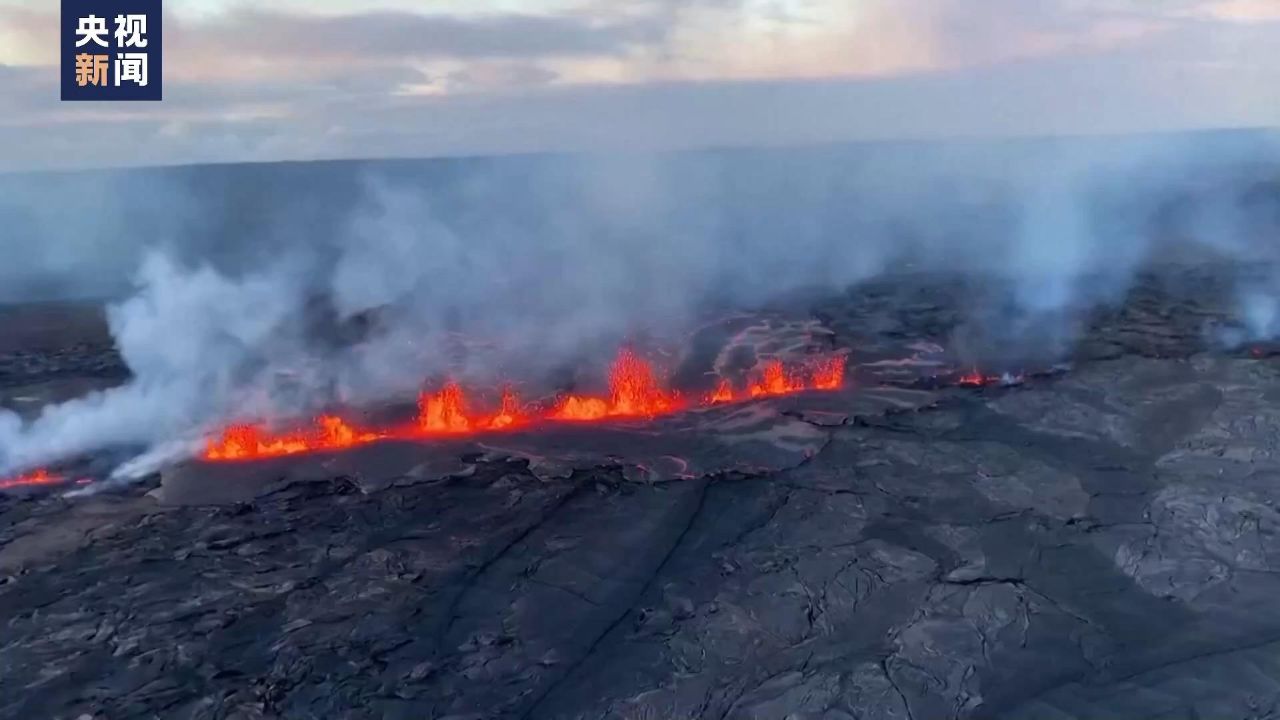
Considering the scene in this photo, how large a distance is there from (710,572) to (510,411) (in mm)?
8145

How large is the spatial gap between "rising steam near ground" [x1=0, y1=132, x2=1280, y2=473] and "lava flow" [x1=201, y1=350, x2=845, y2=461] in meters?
0.98

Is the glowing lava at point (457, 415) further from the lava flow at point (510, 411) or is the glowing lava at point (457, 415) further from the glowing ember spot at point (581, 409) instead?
the glowing ember spot at point (581, 409)

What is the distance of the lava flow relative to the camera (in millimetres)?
17875

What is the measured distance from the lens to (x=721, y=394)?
2045 cm

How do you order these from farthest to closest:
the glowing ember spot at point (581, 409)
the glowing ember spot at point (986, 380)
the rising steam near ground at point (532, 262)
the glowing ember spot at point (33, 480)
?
the rising steam near ground at point (532, 262) → the glowing ember spot at point (986, 380) → the glowing ember spot at point (581, 409) → the glowing ember spot at point (33, 480)

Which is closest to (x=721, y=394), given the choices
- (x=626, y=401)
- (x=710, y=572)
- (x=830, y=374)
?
(x=626, y=401)

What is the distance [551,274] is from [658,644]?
95.9 feet

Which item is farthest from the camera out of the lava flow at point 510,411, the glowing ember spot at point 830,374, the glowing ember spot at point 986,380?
the glowing ember spot at point 830,374

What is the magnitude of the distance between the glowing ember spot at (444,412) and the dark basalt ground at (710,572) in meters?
1.49

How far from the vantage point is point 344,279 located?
128 ft

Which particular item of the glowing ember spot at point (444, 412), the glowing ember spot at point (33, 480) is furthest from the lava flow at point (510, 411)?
the glowing ember spot at point (33, 480)

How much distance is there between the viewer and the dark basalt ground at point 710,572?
408 inches

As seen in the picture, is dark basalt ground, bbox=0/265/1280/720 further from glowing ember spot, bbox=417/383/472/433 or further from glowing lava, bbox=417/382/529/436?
glowing ember spot, bbox=417/383/472/433

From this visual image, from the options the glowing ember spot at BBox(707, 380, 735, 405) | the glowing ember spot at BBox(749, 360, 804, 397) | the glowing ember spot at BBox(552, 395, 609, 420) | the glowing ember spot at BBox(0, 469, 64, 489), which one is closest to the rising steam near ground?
the glowing ember spot at BBox(0, 469, 64, 489)
